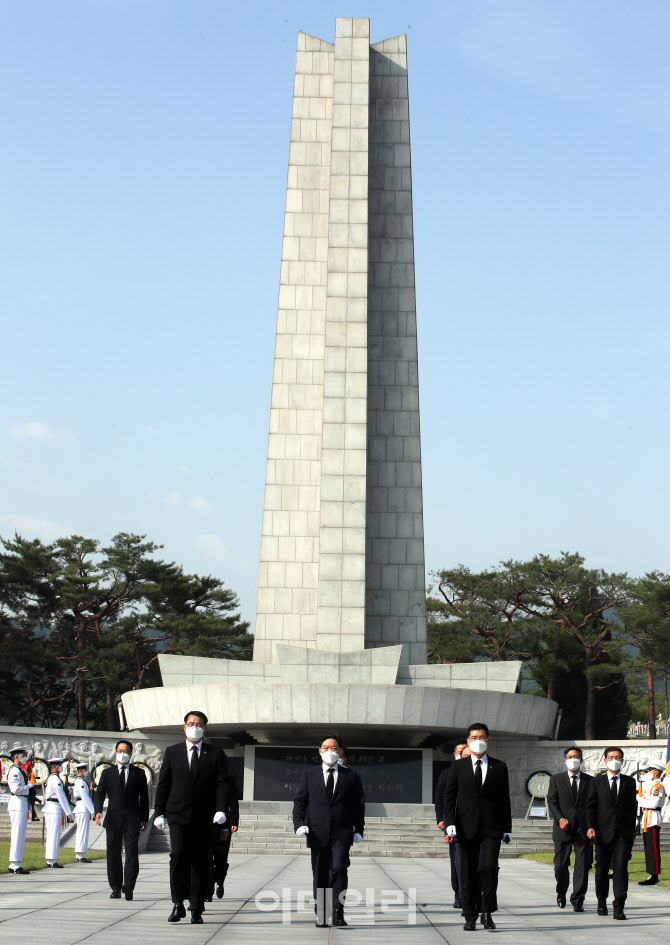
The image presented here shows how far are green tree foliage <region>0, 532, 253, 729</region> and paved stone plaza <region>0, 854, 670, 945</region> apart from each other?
28.3 m

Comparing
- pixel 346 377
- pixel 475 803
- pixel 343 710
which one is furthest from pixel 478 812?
pixel 346 377

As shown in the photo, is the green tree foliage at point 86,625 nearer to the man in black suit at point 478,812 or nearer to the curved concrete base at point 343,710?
the curved concrete base at point 343,710

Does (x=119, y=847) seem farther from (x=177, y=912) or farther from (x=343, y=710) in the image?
(x=343, y=710)

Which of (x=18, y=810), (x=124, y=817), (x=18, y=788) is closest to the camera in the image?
(x=124, y=817)

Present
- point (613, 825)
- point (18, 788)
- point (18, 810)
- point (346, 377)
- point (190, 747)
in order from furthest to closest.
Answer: point (346, 377) → point (18, 788) → point (18, 810) → point (613, 825) → point (190, 747)

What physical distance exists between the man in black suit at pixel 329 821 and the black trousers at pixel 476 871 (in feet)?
2.58

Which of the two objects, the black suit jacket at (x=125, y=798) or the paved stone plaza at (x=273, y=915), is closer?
the paved stone plaza at (x=273, y=915)

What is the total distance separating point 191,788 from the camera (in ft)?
26.6

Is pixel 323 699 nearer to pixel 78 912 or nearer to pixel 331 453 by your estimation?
pixel 331 453

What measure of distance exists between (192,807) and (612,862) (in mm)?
3928

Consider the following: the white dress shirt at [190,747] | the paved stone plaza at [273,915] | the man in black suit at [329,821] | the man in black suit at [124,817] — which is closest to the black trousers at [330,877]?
the man in black suit at [329,821]

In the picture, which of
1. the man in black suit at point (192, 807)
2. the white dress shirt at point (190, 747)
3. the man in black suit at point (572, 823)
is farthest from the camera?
the man in black suit at point (572, 823)

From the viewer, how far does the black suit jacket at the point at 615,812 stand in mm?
9461

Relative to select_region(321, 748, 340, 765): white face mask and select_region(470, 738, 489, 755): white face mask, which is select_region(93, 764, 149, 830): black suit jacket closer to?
select_region(321, 748, 340, 765): white face mask
